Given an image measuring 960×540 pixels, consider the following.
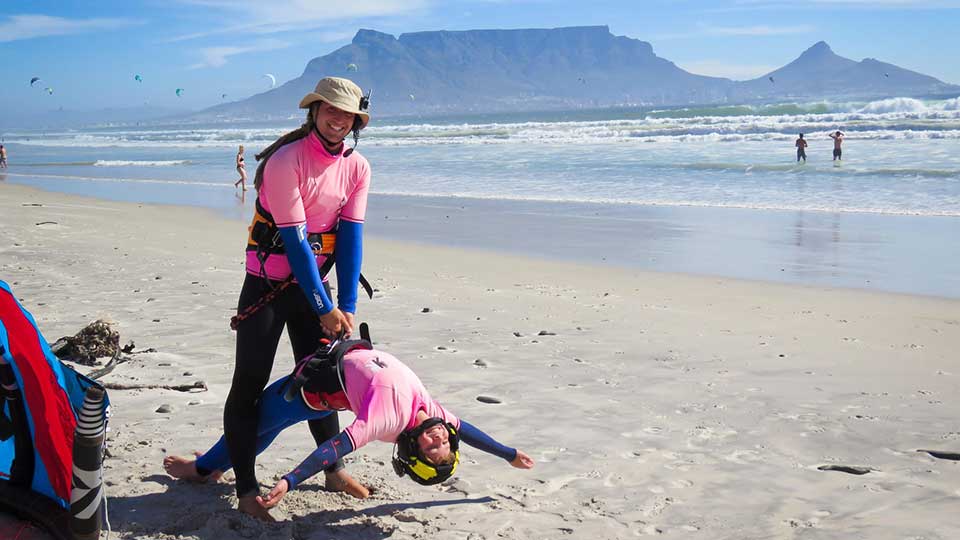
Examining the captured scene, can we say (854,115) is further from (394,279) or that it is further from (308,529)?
(308,529)

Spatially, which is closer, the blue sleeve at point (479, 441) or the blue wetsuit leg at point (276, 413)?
the blue sleeve at point (479, 441)

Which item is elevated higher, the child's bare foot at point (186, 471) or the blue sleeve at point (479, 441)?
the blue sleeve at point (479, 441)

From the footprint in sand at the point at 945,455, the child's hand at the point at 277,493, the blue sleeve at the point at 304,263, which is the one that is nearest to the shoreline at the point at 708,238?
the footprint in sand at the point at 945,455

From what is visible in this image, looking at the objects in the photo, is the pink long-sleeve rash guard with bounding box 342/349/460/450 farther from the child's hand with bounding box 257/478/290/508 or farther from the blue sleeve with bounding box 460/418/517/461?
the child's hand with bounding box 257/478/290/508

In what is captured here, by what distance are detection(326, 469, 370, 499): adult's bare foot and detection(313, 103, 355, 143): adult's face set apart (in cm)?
134

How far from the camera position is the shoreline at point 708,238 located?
966 centimetres

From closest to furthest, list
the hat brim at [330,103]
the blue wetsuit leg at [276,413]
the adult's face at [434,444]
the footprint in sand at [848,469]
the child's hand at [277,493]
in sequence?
1. the child's hand at [277,493]
2. the adult's face at [434,444]
3. the hat brim at [330,103]
4. the blue wetsuit leg at [276,413]
5. the footprint in sand at [848,469]

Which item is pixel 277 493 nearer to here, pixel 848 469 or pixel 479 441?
pixel 479 441

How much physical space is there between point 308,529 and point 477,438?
71 cm

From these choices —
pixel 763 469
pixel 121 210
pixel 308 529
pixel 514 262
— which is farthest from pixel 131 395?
pixel 121 210

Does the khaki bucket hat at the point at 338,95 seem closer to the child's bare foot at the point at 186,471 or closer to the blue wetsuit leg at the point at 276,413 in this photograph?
the blue wetsuit leg at the point at 276,413

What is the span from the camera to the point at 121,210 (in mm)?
16438

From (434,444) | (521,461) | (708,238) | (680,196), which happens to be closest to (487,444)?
(521,461)

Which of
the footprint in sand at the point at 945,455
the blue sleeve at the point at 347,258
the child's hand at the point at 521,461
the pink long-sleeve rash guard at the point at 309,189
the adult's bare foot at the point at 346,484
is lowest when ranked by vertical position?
the footprint in sand at the point at 945,455
